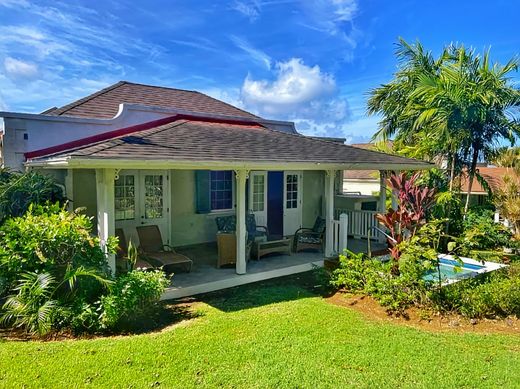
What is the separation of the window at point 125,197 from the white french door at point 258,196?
3855 millimetres

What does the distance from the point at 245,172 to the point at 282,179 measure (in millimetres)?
4836

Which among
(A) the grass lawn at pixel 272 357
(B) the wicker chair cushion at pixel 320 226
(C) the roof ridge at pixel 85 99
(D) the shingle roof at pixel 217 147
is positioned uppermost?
(C) the roof ridge at pixel 85 99

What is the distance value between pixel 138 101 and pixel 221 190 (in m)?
4.40

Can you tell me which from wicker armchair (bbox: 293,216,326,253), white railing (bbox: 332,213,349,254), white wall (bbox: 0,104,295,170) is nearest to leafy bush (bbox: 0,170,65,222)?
white wall (bbox: 0,104,295,170)

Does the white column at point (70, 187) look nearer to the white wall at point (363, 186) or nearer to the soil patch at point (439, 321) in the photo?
the soil patch at point (439, 321)

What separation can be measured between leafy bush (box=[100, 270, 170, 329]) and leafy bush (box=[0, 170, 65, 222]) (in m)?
3.40

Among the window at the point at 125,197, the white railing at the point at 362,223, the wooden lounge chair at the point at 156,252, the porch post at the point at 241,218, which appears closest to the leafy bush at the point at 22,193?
the window at the point at 125,197

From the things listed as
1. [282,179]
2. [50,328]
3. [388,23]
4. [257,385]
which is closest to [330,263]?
[282,179]

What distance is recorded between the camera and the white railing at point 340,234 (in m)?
10.0

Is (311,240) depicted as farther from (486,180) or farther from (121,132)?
(486,180)

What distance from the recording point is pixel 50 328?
5430 mm

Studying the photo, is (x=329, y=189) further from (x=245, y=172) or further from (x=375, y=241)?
(x=375, y=241)

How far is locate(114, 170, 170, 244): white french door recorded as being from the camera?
10.1 meters

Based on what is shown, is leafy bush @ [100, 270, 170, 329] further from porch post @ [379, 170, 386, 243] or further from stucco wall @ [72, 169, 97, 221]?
porch post @ [379, 170, 386, 243]
